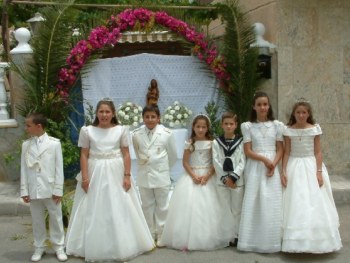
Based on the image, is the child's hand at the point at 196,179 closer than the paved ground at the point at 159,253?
No

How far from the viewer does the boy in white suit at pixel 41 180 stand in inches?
195

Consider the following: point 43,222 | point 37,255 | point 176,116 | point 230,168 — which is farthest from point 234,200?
point 176,116

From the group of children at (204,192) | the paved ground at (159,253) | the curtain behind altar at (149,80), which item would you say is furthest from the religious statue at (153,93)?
the group of children at (204,192)

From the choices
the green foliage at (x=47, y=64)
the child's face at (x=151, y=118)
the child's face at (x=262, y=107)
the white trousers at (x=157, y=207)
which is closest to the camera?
the child's face at (x=262, y=107)

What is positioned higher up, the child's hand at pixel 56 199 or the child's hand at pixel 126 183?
the child's hand at pixel 126 183

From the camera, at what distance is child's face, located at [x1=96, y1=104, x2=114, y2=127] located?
5.08 meters

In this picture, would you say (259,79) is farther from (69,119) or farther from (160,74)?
(69,119)

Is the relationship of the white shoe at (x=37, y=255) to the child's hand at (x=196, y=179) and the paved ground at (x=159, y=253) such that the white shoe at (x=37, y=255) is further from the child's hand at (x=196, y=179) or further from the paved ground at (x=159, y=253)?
the child's hand at (x=196, y=179)

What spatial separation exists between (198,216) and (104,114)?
4.59ft

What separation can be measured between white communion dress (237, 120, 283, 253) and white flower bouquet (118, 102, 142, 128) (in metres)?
3.10

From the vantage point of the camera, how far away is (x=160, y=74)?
340 inches

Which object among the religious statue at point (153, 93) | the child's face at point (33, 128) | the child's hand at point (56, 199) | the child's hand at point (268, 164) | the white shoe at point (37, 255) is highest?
the religious statue at point (153, 93)

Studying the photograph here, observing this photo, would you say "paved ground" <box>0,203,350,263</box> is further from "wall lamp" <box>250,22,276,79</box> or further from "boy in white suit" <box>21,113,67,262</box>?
"wall lamp" <box>250,22,276,79</box>

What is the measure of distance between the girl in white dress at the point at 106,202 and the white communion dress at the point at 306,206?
144cm
